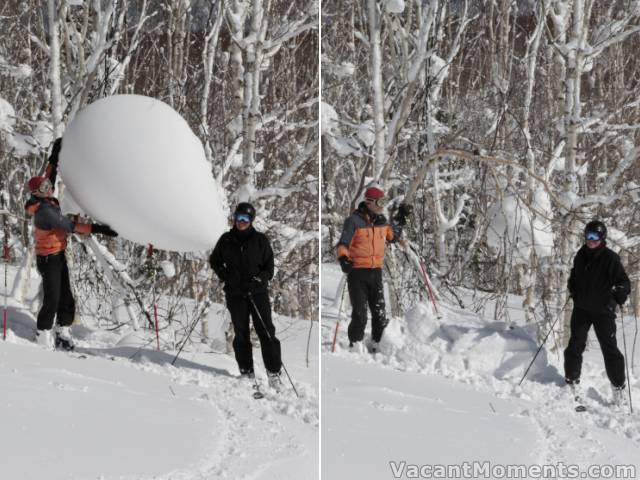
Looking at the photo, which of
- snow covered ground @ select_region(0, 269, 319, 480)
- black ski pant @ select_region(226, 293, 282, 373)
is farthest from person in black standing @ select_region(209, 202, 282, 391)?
snow covered ground @ select_region(0, 269, 319, 480)

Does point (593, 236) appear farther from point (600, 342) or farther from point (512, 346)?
point (512, 346)

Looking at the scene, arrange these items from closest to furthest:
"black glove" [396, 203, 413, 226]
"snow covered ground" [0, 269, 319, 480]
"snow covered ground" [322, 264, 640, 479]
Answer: "snow covered ground" [0, 269, 319, 480], "snow covered ground" [322, 264, 640, 479], "black glove" [396, 203, 413, 226]

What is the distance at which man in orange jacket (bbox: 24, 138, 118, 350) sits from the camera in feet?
11.2

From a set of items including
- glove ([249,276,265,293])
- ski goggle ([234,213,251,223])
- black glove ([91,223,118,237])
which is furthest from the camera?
glove ([249,276,265,293])

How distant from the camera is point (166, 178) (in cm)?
279

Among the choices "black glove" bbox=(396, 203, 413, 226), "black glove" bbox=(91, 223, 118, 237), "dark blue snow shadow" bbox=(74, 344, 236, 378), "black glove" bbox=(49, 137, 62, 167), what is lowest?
"dark blue snow shadow" bbox=(74, 344, 236, 378)

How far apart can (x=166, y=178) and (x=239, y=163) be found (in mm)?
1980

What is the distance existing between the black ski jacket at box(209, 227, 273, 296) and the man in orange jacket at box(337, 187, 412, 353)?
51cm

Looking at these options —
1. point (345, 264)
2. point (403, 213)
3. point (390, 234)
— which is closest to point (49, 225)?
point (345, 264)

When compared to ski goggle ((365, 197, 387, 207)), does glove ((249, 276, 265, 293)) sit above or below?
below

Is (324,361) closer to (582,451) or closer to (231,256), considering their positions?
(231,256)

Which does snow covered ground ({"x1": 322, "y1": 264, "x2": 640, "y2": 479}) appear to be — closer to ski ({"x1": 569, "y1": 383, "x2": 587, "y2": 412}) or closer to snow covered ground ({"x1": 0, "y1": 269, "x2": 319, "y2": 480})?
ski ({"x1": 569, "y1": 383, "x2": 587, "y2": 412})

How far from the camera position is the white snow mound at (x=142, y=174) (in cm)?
277

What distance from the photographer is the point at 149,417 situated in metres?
2.57
